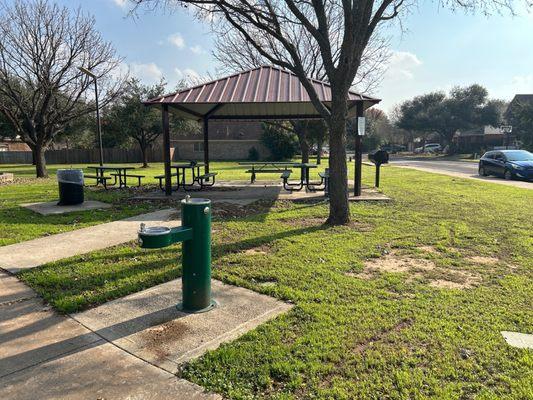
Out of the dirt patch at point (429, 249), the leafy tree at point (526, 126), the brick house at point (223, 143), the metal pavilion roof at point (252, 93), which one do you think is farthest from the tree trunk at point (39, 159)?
the leafy tree at point (526, 126)

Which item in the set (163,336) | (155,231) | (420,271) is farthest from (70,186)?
(420,271)

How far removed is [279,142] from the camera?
42.2 meters

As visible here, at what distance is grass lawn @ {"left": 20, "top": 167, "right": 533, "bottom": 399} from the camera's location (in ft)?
9.18

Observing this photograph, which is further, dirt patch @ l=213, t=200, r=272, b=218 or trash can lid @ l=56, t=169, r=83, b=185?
trash can lid @ l=56, t=169, r=83, b=185

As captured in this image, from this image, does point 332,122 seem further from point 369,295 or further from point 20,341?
point 20,341

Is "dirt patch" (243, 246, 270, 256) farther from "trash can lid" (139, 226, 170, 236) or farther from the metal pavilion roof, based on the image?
the metal pavilion roof

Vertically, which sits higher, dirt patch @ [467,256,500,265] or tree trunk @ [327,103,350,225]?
tree trunk @ [327,103,350,225]

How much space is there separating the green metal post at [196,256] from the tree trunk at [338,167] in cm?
448

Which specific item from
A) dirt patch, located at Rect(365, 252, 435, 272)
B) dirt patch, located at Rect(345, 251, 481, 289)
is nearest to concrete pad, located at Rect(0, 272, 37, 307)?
dirt patch, located at Rect(345, 251, 481, 289)

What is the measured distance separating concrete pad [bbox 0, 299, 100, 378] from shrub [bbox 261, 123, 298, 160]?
126 ft

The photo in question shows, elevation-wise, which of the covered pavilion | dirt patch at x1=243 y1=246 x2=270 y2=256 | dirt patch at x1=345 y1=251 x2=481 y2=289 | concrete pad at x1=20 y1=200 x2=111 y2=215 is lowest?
dirt patch at x1=345 y1=251 x2=481 y2=289

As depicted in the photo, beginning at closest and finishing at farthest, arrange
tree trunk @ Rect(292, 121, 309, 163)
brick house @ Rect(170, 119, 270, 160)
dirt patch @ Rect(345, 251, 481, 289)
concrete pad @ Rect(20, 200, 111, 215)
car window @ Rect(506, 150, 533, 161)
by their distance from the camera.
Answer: dirt patch @ Rect(345, 251, 481, 289)
concrete pad @ Rect(20, 200, 111, 215)
car window @ Rect(506, 150, 533, 161)
tree trunk @ Rect(292, 121, 309, 163)
brick house @ Rect(170, 119, 270, 160)

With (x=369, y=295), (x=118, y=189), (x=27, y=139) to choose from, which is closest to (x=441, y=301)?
(x=369, y=295)

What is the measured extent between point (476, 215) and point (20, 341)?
8875mm
